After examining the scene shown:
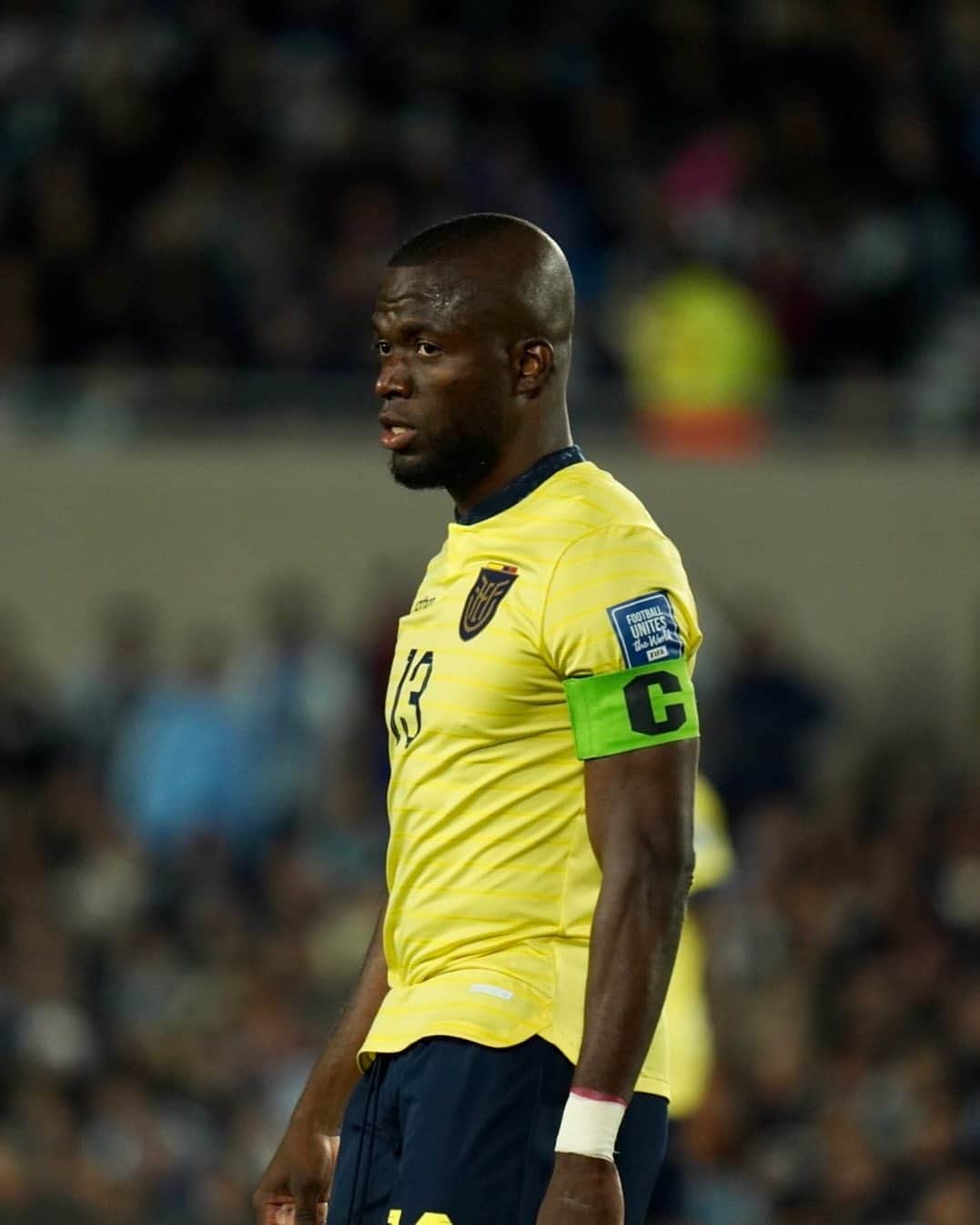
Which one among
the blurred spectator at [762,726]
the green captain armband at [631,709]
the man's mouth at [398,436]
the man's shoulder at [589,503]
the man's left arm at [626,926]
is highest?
the man's mouth at [398,436]

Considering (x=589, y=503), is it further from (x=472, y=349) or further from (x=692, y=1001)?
(x=692, y=1001)

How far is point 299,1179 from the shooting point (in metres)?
3.92

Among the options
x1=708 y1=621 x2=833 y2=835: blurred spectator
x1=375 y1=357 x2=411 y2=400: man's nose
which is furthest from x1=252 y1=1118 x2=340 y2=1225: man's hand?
x1=708 y1=621 x2=833 y2=835: blurred spectator

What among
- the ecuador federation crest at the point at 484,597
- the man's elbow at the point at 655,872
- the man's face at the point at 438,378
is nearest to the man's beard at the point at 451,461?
the man's face at the point at 438,378

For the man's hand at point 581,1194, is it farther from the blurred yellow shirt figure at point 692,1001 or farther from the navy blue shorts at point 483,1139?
the blurred yellow shirt figure at point 692,1001

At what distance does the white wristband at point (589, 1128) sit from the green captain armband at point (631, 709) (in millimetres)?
436

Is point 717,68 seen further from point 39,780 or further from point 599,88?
point 39,780

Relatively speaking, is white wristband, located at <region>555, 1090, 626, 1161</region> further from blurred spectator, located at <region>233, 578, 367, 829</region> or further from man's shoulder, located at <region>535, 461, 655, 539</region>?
blurred spectator, located at <region>233, 578, 367, 829</region>

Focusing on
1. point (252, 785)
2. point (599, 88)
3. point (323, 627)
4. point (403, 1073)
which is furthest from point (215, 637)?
point (403, 1073)

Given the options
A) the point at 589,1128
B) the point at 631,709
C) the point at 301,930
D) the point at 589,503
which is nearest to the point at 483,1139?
the point at 589,1128

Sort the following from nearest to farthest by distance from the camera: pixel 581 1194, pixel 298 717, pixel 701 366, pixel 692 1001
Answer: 1. pixel 581 1194
2. pixel 692 1001
3. pixel 298 717
4. pixel 701 366

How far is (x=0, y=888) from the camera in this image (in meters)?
10.3

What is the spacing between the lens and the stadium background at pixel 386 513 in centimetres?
937

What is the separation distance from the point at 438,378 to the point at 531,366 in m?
0.13
